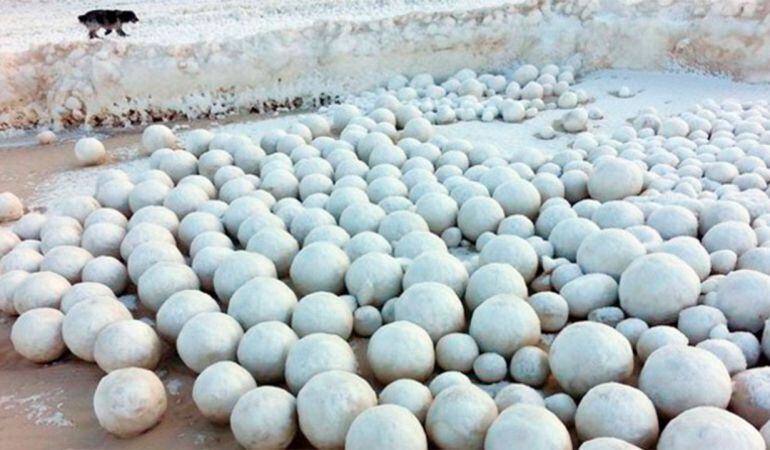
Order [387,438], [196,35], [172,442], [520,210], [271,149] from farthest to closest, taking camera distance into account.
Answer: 1. [196,35]
2. [271,149]
3. [520,210]
4. [172,442]
5. [387,438]

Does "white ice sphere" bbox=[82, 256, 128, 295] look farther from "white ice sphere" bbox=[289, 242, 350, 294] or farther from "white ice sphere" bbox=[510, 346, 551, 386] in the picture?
"white ice sphere" bbox=[510, 346, 551, 386]

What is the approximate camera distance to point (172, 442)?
7.07 feet

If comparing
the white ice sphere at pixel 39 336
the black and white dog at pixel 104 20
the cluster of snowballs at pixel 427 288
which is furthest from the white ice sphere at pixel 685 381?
the black and white dog at pixel 104 20

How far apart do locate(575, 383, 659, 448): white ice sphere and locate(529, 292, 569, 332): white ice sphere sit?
540mm

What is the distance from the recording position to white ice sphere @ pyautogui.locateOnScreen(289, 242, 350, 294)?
271 centimetres

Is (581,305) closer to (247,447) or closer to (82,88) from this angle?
(247,447)

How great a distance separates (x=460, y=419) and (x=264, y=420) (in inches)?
21.9

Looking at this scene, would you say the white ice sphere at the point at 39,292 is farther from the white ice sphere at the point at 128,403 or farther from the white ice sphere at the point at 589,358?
the white ice sphere at the point at 589,358

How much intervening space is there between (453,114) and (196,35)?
84.7 inches

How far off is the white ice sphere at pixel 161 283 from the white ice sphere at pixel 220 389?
0.59 m

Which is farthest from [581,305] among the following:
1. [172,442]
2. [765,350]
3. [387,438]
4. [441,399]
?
[172,442]

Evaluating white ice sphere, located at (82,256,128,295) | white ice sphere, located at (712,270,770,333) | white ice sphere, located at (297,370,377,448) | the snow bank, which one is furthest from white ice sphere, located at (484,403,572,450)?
the snow bank

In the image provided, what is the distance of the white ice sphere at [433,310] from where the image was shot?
2391 mm

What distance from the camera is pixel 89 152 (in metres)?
4.18
